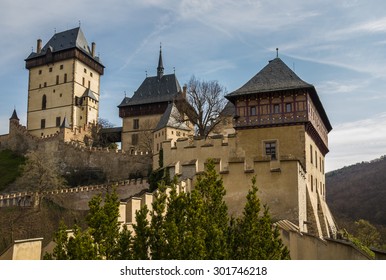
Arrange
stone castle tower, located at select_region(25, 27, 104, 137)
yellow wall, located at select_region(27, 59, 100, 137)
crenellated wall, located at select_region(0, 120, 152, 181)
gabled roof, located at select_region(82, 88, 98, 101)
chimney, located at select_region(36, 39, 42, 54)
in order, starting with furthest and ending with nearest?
chimney, located at select_region(36, 39, 42, 54) → gabled roof, located at select_region(82, 88, 98, 101) → stone castle tower, located at select_region(25, 27, 104, 137) → yellow wall, located at select_region(27, 59, 100, 137) → crenellated wall, located at select_region(0, 120, 152, 181)

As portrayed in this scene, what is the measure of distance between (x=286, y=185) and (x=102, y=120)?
44318mm

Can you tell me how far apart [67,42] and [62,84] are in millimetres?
5573

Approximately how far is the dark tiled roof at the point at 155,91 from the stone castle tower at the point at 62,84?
7.04 metres

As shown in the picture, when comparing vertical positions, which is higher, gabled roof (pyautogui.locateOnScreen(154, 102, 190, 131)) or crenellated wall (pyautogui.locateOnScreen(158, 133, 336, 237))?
gabled roof (pyautogui.locateOnScreen(154, 102, 190, 131))

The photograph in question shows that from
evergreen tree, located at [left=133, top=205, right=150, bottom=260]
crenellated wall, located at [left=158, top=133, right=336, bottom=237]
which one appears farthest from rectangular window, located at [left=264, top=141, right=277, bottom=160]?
evergreen tree, located at [left=133, top=205, right=150, bottom=260]

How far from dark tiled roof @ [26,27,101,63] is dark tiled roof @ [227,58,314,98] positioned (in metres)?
39.4

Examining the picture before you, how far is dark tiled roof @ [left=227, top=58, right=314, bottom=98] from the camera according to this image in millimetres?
22375

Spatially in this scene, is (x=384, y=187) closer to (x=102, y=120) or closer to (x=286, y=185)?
(x=286, y=185)

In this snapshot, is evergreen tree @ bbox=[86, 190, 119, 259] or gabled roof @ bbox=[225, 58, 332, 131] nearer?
evergreen tree @ bbox=[86, 190, 119, 259]

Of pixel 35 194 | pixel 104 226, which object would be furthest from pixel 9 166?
pixel 104 226

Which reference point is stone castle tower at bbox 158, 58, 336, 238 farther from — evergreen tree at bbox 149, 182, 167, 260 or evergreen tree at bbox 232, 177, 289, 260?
evergreen tree at bbox 149, 182, 167, 260

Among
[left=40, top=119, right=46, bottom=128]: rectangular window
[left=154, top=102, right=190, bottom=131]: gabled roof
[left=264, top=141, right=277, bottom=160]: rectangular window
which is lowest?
[left=264, top=141, right=277, bottom=160]: rectangular window

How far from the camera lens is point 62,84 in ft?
190
